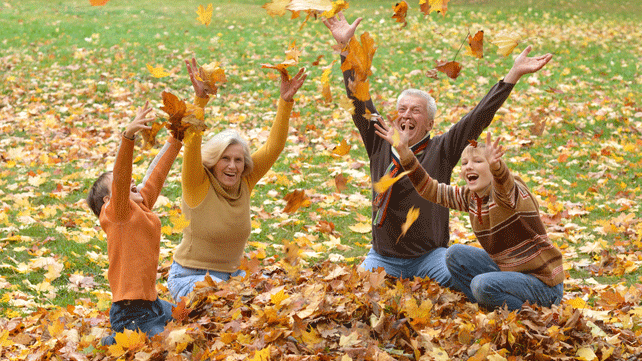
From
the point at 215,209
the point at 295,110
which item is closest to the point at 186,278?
the point at 215,209

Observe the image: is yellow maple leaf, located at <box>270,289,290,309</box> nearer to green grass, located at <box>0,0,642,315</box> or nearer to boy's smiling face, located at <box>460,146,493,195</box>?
boy's smiling face, located at <box>460,146,493,195</box>

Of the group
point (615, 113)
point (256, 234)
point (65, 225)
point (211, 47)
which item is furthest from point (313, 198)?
point (211, 47)

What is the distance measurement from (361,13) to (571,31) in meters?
6.41

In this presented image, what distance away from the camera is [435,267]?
384 centimetres

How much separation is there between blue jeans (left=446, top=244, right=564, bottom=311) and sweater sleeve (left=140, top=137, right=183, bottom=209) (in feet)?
5.81

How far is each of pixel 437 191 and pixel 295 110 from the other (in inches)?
251

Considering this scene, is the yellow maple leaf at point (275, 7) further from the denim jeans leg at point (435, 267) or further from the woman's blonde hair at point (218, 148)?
the denim jeans leg at point (435, 267)

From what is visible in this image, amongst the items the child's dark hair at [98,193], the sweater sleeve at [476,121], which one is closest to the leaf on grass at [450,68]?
the sweater sleeve at [476,121]

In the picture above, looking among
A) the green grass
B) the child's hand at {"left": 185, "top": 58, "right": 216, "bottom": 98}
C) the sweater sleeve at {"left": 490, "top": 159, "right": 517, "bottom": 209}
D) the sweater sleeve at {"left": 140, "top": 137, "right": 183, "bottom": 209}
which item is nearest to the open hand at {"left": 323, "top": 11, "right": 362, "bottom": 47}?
the child's hand at {"left": 185, "top": 58, "right": 216, "bottom": 98}

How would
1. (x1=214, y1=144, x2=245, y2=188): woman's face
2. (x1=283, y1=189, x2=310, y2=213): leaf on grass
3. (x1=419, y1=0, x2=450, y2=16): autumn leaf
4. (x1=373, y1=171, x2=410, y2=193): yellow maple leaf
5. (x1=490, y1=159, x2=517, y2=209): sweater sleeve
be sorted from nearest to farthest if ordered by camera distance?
(x1=490, y1=159, x2=517, y2=209): sweater sleeve, (x1=419, y1=0, x2=450, y2=16): autumn leaf, (x1=373, y1=171, x2=410, y2=193): yellow maple leaf, (x1=214, y1=144, x2=245, y2=188): woman's face, (x1=283, y1=189, x2=310, y2=213): leaf on grass

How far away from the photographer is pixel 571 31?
15641mm

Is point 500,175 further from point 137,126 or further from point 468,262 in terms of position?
point 137,126

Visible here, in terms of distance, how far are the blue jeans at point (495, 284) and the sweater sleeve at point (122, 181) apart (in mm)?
1878

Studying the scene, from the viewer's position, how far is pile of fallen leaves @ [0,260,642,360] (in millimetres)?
2811
